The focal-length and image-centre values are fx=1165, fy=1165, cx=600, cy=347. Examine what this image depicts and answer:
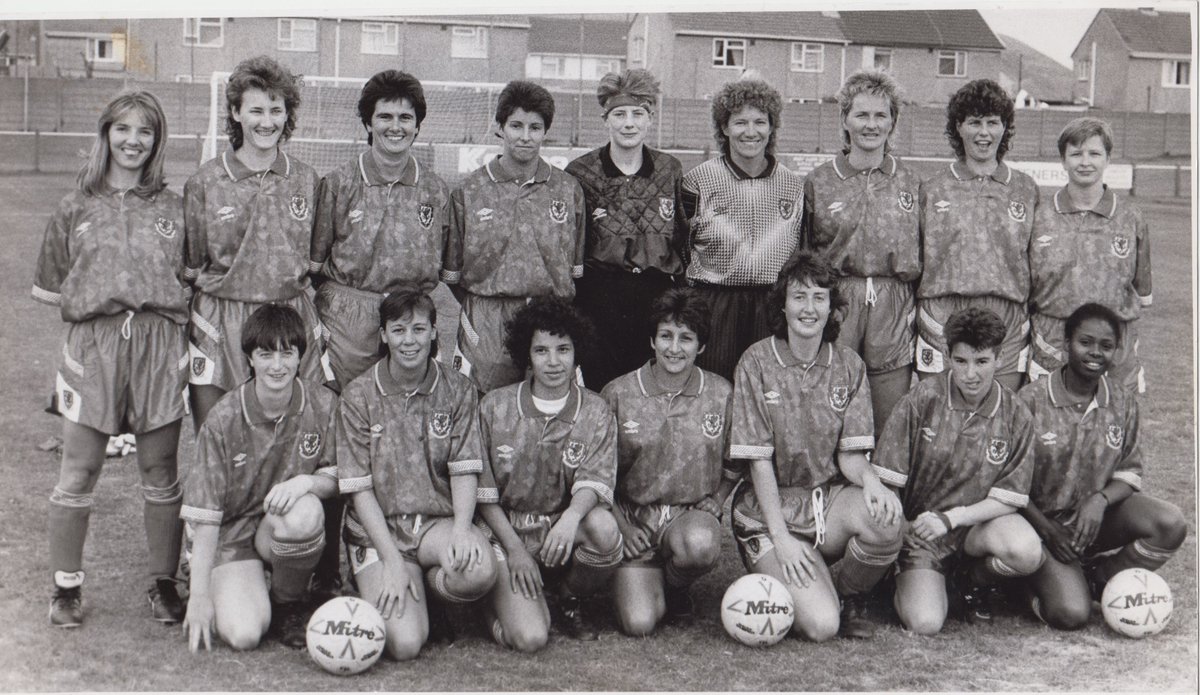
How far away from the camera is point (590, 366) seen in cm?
473

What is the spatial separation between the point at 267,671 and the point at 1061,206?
3.37 meters

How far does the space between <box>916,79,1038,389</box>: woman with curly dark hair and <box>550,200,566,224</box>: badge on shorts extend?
55.4 inches

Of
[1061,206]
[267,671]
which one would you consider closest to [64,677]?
[267,671]

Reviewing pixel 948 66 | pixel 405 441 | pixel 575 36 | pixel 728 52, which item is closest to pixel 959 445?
pixel 405 441

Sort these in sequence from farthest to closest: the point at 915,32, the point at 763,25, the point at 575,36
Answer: the point at 763,25
the point at 915,32
the point at 575,36

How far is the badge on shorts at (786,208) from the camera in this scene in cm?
460

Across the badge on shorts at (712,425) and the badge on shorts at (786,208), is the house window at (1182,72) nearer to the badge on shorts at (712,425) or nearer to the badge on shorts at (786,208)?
the badge on shorts at (786,208)

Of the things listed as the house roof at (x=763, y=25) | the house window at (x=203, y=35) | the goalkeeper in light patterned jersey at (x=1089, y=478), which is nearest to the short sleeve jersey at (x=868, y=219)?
the goalkeeper in light patterned jersey at (x=1089, y=478)

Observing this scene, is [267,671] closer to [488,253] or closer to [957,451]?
[488,253]

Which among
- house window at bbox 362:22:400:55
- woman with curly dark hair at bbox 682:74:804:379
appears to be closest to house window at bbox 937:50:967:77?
house window at bbox 362:22:400:55

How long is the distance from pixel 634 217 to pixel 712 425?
37.5 inches

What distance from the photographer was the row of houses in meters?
15.6

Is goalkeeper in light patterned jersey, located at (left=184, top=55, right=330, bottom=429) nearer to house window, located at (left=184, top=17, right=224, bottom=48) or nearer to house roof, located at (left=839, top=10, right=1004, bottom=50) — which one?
house window, located at (left=184, top=17, right=224, bottom=48)

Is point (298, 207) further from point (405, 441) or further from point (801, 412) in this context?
point (801, 412)
